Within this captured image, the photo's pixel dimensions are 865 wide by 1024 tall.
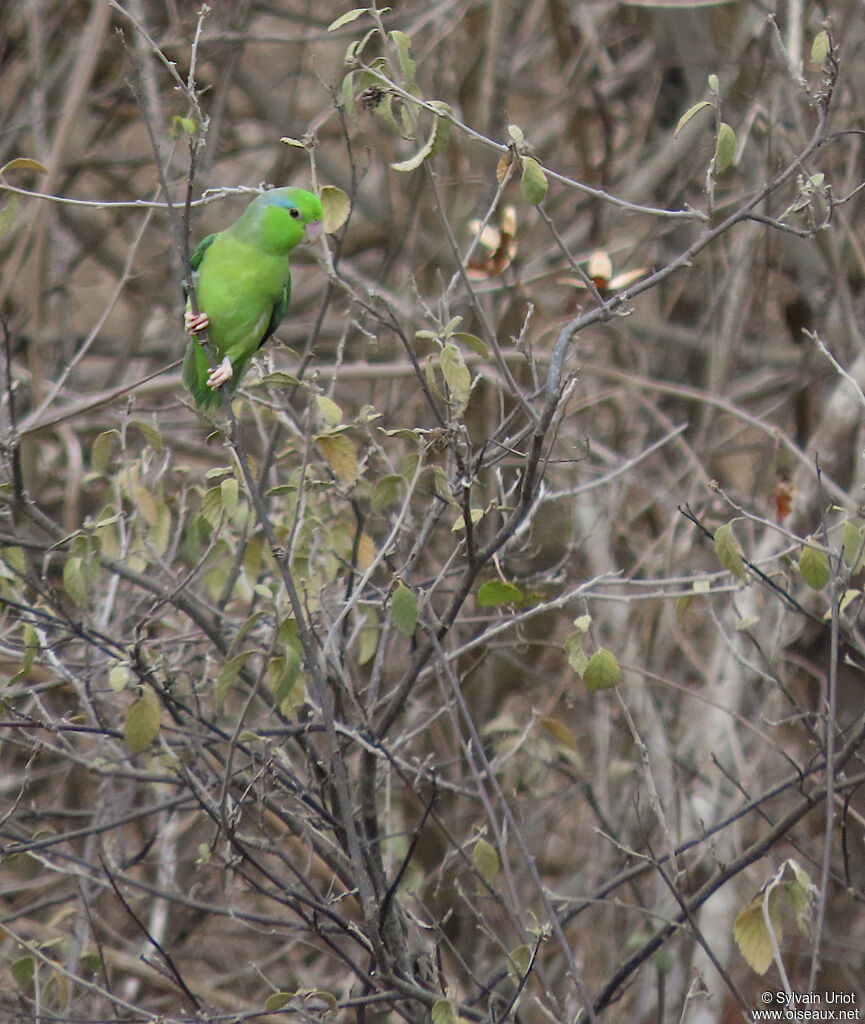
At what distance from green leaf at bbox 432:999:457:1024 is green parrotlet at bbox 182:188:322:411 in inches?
62.6

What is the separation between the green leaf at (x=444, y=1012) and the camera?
2.14 m

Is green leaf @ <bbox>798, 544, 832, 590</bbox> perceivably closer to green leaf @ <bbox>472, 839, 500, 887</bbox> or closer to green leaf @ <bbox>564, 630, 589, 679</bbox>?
green leaf @ <bbox>564, 630, 589, 679</bbox>

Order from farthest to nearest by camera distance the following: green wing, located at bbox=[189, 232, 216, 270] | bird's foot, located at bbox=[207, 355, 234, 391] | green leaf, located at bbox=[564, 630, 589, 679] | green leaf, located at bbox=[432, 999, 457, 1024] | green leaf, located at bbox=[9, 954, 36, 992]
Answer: green wing, located at bbox=[189, 232, 216, 270] → bird's foot, located at bbox=[207, 355, 234, 391] → green leaf, located at bbox=[9, 954, 36, 992] → green leaf, located at bbox=[564, 630, 589, 679] → green leaf, located at bbox=[432, 999, 457, 1024]

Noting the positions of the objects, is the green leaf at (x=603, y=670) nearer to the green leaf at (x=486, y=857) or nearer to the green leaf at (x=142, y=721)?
the green leaf at (x=486, y=857)

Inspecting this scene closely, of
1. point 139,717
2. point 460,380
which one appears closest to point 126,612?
point 139,717

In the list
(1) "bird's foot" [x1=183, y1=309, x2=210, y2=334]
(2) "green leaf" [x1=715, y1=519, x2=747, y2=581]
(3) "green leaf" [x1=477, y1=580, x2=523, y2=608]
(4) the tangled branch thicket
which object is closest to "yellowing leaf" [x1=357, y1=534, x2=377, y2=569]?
(4) the tangled branch thicket

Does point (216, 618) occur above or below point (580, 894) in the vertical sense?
above

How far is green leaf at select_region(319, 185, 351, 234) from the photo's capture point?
2.64m

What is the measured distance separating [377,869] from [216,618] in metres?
0.92

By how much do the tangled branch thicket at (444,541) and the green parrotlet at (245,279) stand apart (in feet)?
0.41

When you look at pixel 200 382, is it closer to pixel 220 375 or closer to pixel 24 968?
pixel 220 375

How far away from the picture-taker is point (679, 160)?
17.7ft

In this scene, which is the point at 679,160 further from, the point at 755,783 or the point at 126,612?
the point at 126,612

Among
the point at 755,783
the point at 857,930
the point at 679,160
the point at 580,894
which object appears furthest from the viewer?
the point at 857,930
